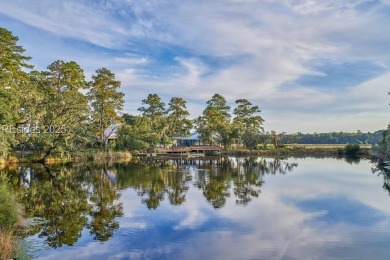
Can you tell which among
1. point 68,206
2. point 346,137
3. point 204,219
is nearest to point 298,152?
point 204,219

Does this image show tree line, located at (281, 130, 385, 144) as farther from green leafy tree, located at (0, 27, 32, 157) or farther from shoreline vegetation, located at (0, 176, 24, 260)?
shoreline vegetation, located at (0, 176, 24, 260)

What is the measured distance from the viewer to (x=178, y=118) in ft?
216

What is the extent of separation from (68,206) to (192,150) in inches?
1899

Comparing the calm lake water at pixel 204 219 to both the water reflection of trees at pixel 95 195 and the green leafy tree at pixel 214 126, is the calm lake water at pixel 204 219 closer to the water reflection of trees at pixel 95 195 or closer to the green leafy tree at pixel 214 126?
the water reflection of trees at pixel 95 195

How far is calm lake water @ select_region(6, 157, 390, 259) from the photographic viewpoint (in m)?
10.7

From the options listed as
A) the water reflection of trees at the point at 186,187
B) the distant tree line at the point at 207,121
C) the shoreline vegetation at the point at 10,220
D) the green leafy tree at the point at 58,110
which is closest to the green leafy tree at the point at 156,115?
the distant tree line at the point at 207,121

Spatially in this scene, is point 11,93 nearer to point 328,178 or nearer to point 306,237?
point 306,237

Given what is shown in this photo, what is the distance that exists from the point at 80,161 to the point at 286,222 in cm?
3632

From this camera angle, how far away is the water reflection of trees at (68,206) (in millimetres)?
12492

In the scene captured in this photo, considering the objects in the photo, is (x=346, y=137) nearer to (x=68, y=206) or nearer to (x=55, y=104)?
(x=55, y=104)

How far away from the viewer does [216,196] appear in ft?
66.6

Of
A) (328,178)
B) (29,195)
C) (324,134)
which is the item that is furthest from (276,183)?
(324,134)

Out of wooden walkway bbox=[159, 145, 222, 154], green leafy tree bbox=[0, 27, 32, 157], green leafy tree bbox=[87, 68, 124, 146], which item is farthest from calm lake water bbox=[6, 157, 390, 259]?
wooden walkway bbox=[159, 145, 222, 154]

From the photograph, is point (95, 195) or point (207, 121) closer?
point (95, 195)
